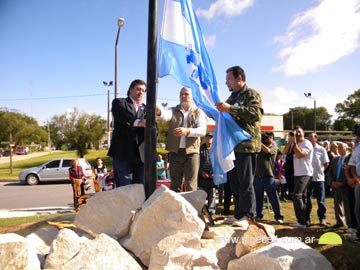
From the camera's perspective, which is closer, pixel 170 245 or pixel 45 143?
pixel 170 245

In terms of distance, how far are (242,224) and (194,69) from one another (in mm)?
1992

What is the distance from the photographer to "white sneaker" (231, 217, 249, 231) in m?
3.75

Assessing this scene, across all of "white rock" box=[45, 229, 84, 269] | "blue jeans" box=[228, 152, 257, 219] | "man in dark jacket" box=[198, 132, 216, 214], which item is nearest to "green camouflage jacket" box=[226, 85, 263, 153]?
"blue jeans" box=[228, 152, 257, 219]

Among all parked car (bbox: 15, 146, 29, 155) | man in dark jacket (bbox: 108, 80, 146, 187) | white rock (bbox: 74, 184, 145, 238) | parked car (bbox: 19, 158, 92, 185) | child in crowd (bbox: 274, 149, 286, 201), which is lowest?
parked car (bbox: 15, 146, 29, 155)

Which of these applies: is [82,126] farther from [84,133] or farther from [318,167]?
[318,167]

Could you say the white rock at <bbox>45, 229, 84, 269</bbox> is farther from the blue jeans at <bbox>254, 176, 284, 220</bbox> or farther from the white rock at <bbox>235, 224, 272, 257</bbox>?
the blue jeans at <bbox>254, 176, 284, 220</bbox>

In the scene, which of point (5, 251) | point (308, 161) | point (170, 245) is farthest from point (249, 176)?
point (5, 251)

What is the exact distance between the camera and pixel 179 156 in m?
4.24

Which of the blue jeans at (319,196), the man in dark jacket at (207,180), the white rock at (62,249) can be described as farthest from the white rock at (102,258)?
the man in dark jacket at (207,180)

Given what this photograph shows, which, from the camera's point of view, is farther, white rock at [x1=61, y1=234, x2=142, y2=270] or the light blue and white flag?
the light blue and white flag

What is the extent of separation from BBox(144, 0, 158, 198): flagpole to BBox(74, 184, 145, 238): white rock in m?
0.27

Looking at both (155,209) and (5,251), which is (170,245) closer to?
(155,209)

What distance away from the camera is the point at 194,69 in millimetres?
4227

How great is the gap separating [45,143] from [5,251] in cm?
9026
